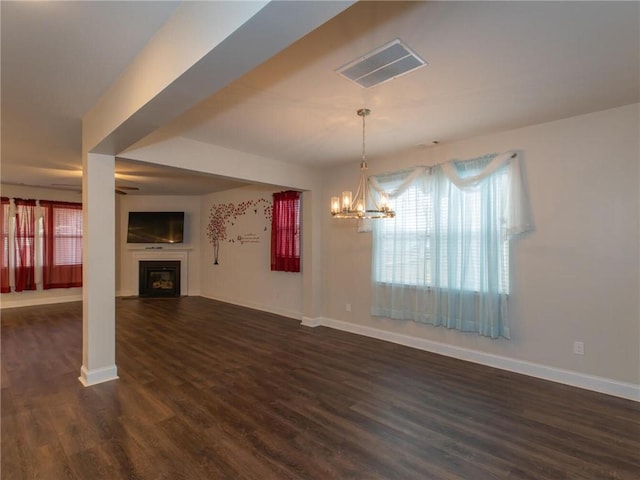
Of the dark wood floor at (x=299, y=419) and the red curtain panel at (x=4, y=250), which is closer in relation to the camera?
the dark wood floor at (x=299, y=419)

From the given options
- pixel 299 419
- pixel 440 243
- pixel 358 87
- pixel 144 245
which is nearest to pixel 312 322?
pixel 440 243

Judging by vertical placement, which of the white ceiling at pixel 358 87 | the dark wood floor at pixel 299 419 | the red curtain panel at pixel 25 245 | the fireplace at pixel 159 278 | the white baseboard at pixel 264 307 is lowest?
the dark wood floor at pixel 299 419

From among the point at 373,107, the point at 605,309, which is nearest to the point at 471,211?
the point at 605,309

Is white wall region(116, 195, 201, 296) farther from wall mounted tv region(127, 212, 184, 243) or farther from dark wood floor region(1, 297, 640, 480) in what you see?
dark wood floor region(1, 297, 640, 480)

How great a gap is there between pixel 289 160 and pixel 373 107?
7.00 ft

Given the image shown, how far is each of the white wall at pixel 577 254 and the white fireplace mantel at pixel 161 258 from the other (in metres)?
6.79

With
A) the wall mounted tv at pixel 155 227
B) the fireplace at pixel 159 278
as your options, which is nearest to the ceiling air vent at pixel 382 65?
the wall mounted tv at pixel 155 227

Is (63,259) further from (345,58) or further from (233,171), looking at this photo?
(345,58)

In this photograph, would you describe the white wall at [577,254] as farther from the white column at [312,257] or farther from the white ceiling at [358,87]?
the white column at [312,257]

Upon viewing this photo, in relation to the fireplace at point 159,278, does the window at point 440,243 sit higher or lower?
higher

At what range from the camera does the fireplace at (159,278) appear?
27.0 feet

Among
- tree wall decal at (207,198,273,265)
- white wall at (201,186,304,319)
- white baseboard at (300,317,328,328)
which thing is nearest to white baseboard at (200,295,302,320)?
white wall at (201,186,304,319)

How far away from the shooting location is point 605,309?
310 cm

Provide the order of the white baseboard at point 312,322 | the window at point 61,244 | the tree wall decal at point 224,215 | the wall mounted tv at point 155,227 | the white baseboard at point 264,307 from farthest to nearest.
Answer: the wall mounted tv at point 155,227 → the window at point 61,244 → the tree wall decal at point 224,215 → the white baseboard at point 264,307 → the white baseboard at point 312,322
